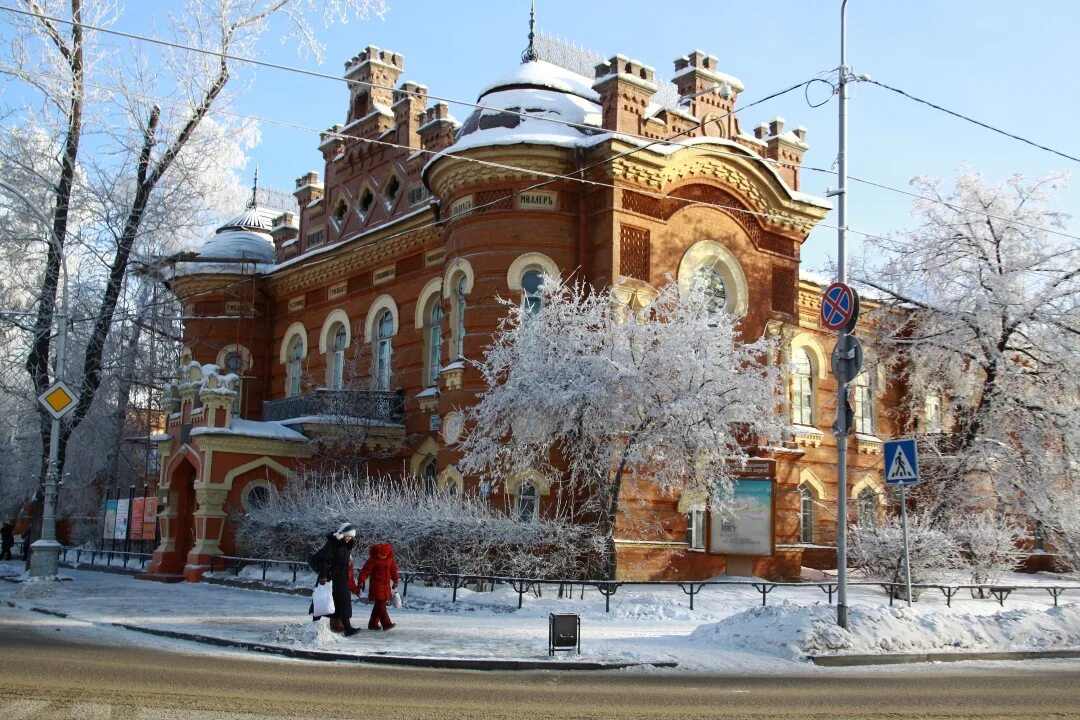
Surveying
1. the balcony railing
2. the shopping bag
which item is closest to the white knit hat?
the shopping bag

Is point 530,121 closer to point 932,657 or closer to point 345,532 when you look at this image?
point 345,532

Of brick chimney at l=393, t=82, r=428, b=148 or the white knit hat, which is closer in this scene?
the white knit hat

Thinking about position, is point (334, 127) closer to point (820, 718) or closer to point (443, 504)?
point (443, 504)

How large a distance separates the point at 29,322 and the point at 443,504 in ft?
59.5

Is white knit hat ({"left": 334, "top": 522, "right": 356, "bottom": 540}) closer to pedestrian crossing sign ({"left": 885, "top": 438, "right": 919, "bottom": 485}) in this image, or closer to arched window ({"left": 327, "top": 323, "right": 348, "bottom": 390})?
pedestrian crossing sign ({"left": 885, "top": 438, "right": 919, "bottom": 485})

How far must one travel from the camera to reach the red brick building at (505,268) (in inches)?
976

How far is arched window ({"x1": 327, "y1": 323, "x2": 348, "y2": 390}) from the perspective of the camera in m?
32.6

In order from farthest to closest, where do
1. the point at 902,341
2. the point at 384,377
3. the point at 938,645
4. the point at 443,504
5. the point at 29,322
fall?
the point at 29,322
the point at 384,377
the point at 902,341
the point at 443,504
the point at 938,645

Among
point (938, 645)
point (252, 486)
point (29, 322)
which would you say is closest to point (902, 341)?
point (938, 645)

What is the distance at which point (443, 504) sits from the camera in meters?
21.3

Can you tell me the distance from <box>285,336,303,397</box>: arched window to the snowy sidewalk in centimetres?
1464

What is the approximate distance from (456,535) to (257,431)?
9332 millimetres

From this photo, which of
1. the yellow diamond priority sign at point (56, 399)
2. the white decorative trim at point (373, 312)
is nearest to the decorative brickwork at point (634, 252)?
the white decorative trim at point (373, 312)

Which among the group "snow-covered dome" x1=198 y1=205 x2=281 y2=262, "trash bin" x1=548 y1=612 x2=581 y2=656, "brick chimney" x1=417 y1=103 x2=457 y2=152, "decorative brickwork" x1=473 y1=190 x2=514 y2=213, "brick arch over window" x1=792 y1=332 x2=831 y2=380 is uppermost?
"brick chimney" x1=417 y1=103 x2=457 y2=152
